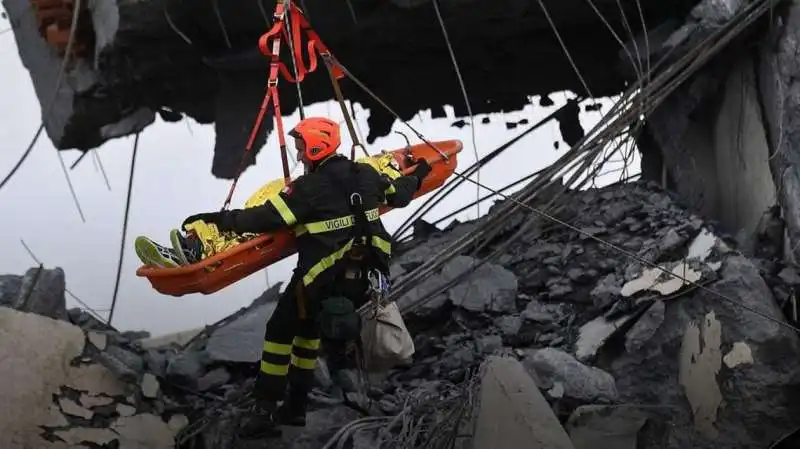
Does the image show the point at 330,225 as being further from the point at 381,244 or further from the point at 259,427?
the point at 259,427

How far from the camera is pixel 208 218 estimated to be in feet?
14.4

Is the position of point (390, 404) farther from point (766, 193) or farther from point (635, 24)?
point (635, 24)

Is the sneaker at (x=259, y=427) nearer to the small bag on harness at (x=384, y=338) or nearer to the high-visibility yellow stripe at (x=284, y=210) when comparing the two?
the small bag on harness at (x=384, y=338)

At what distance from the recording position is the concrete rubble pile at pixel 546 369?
4.46 metres

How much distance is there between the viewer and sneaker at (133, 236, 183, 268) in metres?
4.41

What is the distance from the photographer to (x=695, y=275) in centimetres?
516

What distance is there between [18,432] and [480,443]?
7.65 ft

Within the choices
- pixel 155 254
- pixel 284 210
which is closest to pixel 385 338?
pixel 284 210

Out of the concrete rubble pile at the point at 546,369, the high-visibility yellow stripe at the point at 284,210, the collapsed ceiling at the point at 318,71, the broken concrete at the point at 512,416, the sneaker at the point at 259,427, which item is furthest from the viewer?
the collapsed ceiling at the point at 318,71

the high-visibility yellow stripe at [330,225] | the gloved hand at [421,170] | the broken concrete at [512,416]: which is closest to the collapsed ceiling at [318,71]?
the gloved hand at [421,170]

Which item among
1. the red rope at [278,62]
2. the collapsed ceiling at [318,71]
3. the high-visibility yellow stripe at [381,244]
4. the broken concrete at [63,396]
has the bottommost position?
→ the broken concrete at [63,396]

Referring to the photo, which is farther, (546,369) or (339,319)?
(546,369)

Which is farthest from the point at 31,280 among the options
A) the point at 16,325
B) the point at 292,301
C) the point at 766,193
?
the point at 766,193

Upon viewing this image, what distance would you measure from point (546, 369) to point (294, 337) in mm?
1288
